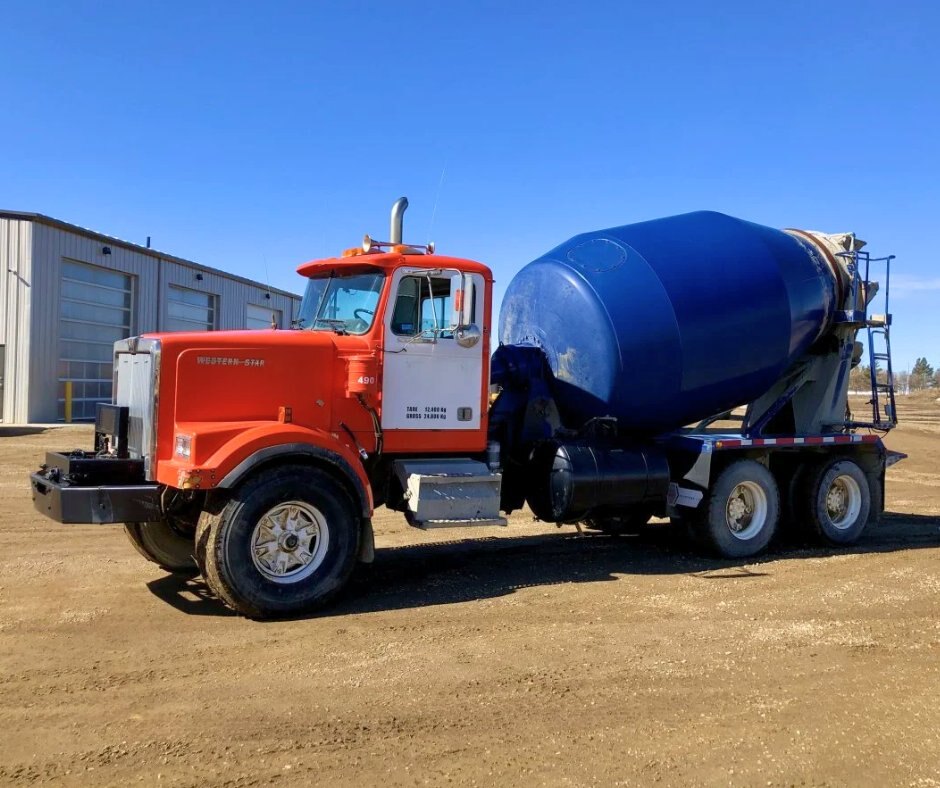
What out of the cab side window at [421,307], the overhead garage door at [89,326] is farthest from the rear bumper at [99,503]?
the overhead garage door at [89,326]

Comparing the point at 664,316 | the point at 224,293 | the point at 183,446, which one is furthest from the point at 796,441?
the point at 224,293

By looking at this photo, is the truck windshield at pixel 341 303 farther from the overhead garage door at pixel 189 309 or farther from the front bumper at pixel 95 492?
the overhead garage door at pixel 189 309

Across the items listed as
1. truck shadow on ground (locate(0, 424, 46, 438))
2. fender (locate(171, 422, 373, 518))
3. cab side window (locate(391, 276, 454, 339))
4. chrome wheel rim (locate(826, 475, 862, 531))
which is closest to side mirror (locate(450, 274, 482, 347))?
cab side window (locate(391, 276, 454, 339))

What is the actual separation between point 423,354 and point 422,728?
12.3 feet

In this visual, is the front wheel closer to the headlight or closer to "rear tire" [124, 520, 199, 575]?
the headlight

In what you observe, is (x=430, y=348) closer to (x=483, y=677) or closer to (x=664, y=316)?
(x=664, y=316)

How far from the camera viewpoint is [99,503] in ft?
20.4

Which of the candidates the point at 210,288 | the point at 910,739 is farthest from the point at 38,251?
the point at 910,739

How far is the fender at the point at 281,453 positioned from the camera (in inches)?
244

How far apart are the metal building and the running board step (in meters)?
13.2

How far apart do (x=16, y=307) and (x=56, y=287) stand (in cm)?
121

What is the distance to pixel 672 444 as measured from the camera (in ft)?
30.2

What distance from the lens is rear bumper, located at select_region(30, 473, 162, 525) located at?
6133 mm

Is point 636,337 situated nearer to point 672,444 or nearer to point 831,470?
point 672,444
